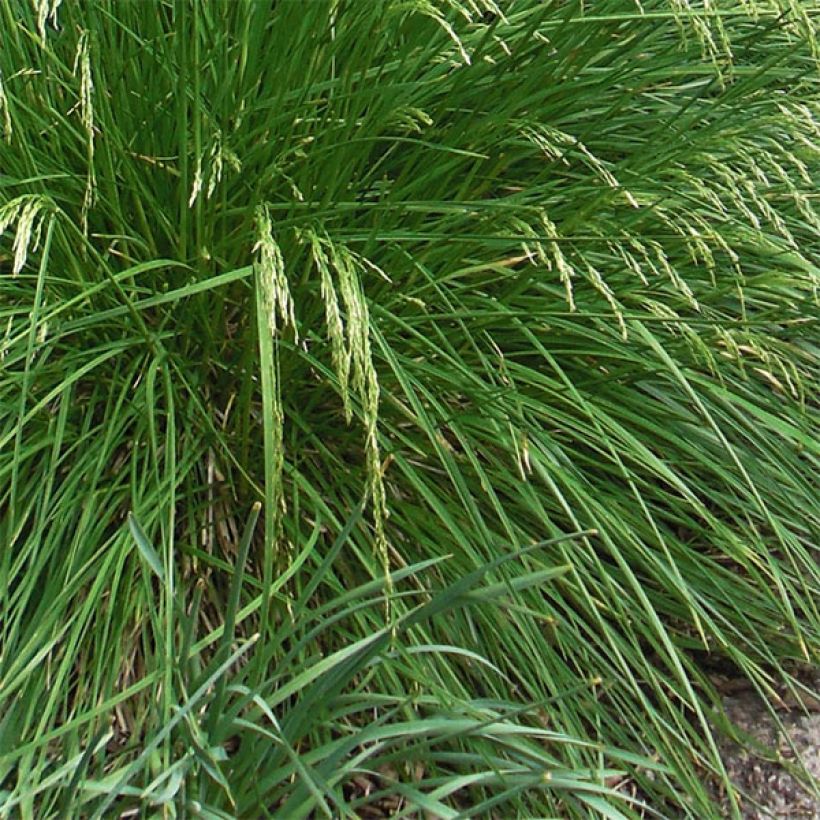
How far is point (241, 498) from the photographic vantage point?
7.25 ft

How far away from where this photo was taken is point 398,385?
7.34 feet

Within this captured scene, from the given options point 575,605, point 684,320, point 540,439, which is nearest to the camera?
point 684,320

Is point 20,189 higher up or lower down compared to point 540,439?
higher up

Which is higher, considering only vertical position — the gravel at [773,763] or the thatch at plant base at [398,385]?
the thatch at plant base at [398,385]

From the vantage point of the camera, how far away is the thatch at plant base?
77.0 inches

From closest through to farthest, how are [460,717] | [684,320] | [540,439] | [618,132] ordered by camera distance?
1. [460,717]
2. [684,320]
3. [540,439]
4. [618,132]

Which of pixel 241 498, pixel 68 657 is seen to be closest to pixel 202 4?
pixel 241 498

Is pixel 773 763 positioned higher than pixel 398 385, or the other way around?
pixel 398 385

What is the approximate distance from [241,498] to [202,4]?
34.5 inches

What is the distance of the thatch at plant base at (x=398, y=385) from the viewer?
6.42 feet

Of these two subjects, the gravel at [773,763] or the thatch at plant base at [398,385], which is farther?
the gravel at [773,763]

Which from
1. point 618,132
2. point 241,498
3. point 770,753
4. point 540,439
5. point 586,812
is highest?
point 618,132

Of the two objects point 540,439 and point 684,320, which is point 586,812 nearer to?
point 540,439

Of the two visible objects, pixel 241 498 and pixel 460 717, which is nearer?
pixel 460 717
